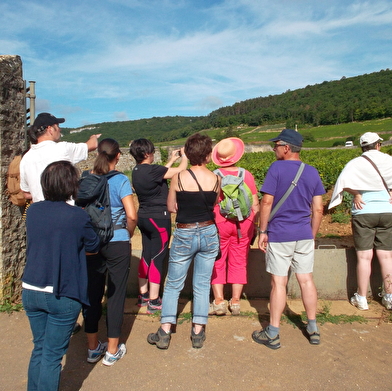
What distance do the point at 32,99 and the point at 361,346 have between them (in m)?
4.19

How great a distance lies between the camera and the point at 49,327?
2293mm

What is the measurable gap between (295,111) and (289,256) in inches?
4136

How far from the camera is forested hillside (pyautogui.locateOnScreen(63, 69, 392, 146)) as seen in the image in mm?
82075

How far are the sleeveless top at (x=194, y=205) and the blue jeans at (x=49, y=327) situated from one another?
122 cm

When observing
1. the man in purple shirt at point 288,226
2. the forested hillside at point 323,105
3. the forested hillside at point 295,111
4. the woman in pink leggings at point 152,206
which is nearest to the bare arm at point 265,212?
the man in purple shirt at point 288,226

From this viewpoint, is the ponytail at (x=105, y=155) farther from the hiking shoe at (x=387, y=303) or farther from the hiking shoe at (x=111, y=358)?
the hiking shoe at (x=387, y=303)

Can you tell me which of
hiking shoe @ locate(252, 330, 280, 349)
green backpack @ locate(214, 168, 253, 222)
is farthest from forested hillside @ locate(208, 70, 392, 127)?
hiking shoe @ locate(252, 330, 280, 349)

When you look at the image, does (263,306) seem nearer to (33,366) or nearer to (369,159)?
(369,159)

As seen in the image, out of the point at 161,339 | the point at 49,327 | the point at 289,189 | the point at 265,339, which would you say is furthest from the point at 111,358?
the point at 289,189

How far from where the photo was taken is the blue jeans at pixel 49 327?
226cm

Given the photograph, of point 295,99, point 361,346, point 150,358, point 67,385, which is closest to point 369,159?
point 361,346

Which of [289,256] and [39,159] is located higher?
[39,159]

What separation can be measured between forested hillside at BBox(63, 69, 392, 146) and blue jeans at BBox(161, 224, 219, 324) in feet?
234

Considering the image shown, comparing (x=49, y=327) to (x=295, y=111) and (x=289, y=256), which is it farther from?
(x=295, y=111)
